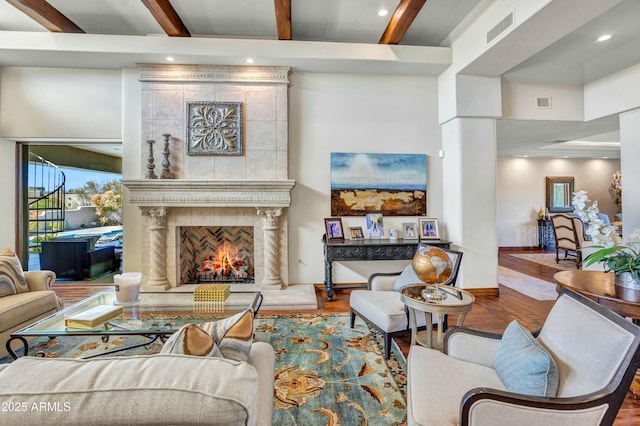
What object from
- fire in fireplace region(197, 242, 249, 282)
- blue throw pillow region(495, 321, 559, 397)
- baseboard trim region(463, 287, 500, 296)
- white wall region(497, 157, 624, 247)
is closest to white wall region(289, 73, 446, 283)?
fire in fireplace region(197, 242, 249, 282)

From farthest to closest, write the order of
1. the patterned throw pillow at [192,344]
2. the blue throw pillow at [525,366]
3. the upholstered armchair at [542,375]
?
the blue throw pillow at [525,366]
the upholstered armchair at [542,375]
the patterned throw pillow at [192,344]

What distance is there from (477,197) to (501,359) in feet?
10.6

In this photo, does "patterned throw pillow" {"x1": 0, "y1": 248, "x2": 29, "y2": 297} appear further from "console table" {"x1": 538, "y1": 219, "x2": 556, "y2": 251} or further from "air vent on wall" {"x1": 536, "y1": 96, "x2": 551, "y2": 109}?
"console table" {"x1": 538, "y1": 219, "x2": 556, "y2": 251}

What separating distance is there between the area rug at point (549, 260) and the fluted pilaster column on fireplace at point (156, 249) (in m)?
6.97

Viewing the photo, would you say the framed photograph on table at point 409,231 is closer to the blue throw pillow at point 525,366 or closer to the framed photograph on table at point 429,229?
the framed photograph on table at point 429,229

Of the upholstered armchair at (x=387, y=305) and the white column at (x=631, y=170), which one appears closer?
the upholstered armchair at (x=387, y=305)

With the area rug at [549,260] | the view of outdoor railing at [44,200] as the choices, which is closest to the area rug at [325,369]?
the view of outdoor railing at [44,200]

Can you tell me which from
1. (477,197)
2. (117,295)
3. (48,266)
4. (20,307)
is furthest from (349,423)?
(48,266)

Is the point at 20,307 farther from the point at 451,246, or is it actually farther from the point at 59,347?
the point at 451,246

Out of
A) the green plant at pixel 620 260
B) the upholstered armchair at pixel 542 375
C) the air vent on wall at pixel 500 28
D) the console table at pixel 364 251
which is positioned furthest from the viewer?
the console table at pixel 364 251

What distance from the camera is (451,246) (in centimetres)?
443

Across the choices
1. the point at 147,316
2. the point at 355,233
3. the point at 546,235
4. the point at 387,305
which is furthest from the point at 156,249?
the point at 546,235

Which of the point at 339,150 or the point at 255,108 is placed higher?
the point at 255,108

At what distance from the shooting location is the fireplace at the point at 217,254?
4.57 meters
